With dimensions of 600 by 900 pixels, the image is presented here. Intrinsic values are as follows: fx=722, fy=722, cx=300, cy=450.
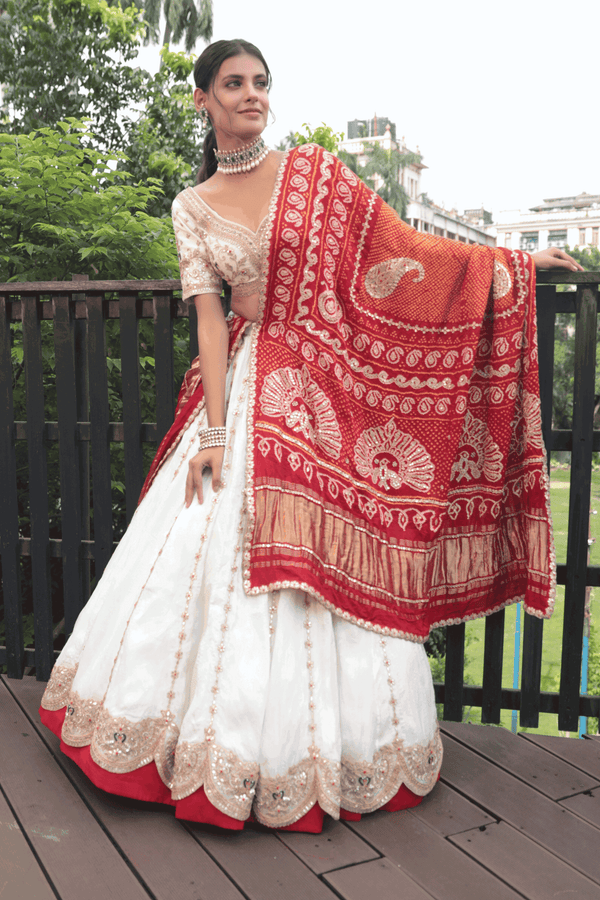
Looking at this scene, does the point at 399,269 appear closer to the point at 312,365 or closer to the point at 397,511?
the point at 312,365

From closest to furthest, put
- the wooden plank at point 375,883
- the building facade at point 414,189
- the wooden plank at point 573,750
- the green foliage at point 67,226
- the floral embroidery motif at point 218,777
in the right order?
the wooden plank at point 375,883 < the floral embroidery motif at point 218,777 < the wooden plank at point 573,750 < the green foliage at point 67,226 < the building facade at point 414,189

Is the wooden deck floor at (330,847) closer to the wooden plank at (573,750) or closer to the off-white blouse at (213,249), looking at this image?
the wooden plank at (573,750)

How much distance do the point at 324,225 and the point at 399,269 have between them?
0.67ft

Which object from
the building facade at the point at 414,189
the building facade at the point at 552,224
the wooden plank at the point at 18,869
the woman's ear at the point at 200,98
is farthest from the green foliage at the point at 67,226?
the building facade at the point at 552,224

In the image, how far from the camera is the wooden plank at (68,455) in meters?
2.26

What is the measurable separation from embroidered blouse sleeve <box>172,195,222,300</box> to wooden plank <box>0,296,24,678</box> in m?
0.94

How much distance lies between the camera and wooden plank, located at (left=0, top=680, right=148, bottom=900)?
1.36 m

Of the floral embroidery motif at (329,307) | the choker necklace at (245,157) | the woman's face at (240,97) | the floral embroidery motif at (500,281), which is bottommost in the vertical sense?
the floral embroidery motif at (329,307)

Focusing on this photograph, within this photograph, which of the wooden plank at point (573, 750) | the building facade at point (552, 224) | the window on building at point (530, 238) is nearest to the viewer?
the wooden plank at point (573, 750)

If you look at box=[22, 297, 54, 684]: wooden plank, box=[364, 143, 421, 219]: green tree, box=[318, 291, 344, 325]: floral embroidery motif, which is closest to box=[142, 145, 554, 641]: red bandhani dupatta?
box=[318, 291, 344, 325]: floral embroidery motif

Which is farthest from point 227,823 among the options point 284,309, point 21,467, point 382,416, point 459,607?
point 21,467

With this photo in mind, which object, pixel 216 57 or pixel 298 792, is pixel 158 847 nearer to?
pixel 298 792

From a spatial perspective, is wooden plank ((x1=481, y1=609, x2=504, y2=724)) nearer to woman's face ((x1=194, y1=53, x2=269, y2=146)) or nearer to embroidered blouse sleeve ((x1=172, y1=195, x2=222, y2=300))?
embroidered blouse sleeve ((x1=172, y1=195, x2=222, y2=300))

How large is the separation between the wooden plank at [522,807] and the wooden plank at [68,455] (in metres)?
1.27
